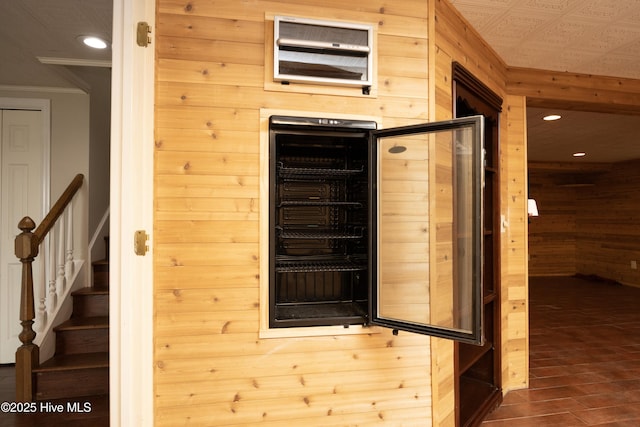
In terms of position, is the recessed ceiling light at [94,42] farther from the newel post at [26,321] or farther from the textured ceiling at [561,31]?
the textured ceiling at [561,31]

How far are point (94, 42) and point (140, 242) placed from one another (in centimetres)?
179

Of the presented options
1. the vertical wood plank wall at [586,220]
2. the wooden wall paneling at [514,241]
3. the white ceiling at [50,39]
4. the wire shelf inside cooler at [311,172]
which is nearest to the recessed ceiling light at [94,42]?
the white ceiling at [50,39]

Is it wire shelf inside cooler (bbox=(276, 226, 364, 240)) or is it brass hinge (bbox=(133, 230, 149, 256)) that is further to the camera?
wire shelf inside cooler (bbox=(276, 226, 364, 240))

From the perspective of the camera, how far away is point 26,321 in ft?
8.11

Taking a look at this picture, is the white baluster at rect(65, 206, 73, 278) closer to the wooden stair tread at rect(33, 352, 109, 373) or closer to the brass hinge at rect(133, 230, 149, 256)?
the wooden stair tread at rect(33, 352, 109, 373)

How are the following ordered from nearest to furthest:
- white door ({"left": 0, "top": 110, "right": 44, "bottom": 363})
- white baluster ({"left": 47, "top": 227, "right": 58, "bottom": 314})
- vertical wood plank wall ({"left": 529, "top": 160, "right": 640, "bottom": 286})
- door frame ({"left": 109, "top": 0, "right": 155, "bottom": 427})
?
door frame ({"left": 109, "top": 0, "right": 155, "bottom": 427}) < white baluster ({"left": 47, "top": 227, "right": 58, "bottom": 314}) < white door ({"left": 0, "top": 110, "right": 44, "bottom": 363}) < vertical wood plank wall ({"left": 529, "top": 160, "right": 640, "bottom": 286})

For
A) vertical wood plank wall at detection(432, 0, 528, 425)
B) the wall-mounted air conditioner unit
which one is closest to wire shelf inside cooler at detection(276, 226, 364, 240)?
the wall-mounted air conditioner unit

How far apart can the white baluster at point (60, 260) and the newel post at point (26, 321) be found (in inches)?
13.0

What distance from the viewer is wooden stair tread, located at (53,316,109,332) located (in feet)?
8.82

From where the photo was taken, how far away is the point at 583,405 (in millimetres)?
2502

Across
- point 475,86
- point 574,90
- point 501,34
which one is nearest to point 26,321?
point 475,86

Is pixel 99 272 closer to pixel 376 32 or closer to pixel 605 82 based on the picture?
pixel 376 32

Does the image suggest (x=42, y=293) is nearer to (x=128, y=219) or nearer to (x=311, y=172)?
(x=128, y=219)

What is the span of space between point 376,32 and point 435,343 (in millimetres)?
1621
